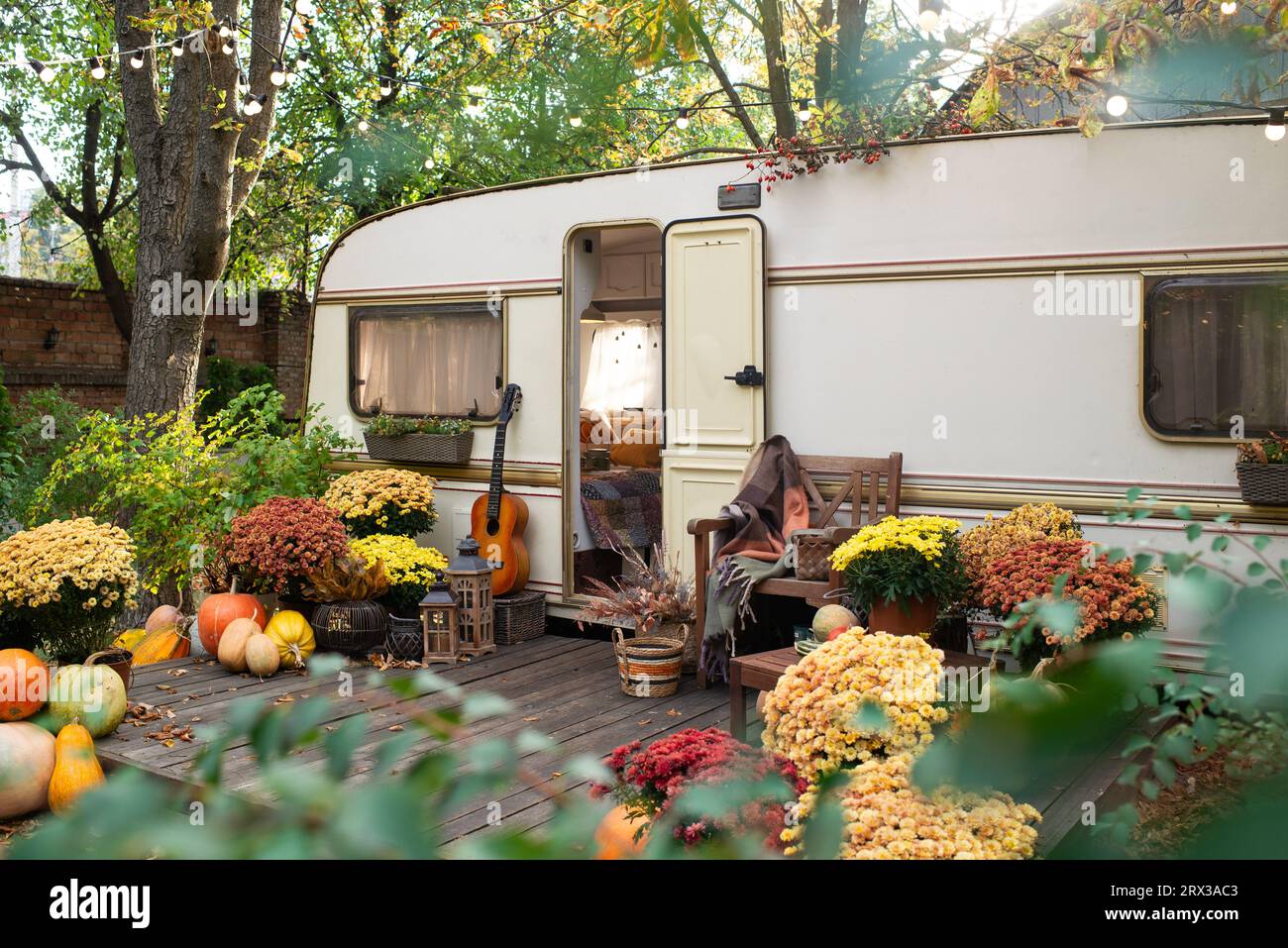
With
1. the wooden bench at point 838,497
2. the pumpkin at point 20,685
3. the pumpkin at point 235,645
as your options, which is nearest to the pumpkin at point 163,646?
the pumpkin at point 235,645

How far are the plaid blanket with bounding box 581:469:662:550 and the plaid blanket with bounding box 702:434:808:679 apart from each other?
4.13 feet

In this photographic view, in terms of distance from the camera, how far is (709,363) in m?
6.85

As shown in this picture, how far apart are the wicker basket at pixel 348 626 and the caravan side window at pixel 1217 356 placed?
4199 millimetres

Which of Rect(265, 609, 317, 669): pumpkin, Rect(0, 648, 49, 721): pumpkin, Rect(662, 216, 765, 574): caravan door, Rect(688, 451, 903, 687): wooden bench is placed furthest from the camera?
Rect(662, 216, 765, 574): caravan door

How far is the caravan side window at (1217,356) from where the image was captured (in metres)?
5.35

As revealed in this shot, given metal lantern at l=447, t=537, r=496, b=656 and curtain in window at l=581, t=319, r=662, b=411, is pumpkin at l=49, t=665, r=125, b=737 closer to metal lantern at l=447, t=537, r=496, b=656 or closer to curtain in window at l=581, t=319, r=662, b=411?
metal lantern at l=447, t=537, r=496, b=656

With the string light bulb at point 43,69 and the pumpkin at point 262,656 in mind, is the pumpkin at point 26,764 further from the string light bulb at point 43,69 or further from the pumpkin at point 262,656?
the string light bulb at point 43,69

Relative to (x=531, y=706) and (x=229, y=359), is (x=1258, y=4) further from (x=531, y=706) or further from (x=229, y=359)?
(x=229, y=359)

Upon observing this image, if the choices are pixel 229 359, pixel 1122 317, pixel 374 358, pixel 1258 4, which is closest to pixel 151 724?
pixel 374 358

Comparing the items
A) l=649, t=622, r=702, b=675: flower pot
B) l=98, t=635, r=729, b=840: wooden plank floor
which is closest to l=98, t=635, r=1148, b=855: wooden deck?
l=98, t=635, r=729, b=840: wooden plank floor

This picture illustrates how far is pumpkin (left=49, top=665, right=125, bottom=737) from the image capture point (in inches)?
203

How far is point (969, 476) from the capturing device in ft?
19.9

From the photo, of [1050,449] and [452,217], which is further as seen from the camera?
[452,217]
